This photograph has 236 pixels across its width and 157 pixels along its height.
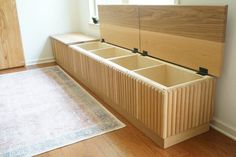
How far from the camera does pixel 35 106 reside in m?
2.86

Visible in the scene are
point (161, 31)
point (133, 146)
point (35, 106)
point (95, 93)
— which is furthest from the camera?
point (95, 93)

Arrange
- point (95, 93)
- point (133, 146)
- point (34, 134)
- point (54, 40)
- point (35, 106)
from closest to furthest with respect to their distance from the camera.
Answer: point (133, 146)
point (34, 134)
point (35, 106)
point (95, 93)
point (54, 40)

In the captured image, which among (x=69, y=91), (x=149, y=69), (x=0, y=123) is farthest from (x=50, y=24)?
(x=149, y=69)

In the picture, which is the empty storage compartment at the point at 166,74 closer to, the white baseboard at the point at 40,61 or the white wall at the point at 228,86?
the white wall at the point at 228,86

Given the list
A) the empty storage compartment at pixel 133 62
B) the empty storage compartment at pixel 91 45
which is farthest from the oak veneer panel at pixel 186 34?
the empty storage compartment at pixel 91 45

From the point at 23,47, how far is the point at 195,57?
3.39 m

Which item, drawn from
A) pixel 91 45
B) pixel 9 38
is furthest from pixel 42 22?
pixel 91 45

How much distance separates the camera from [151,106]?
1.98 m

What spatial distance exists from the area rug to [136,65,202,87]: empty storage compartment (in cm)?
55

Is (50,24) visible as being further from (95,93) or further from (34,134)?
(34,134)

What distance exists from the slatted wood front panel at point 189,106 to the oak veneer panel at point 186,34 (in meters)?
0.19

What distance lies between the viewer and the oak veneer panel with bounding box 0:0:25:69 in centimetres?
420

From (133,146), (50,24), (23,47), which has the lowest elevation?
(133,146)

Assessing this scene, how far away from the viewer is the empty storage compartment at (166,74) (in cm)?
228
